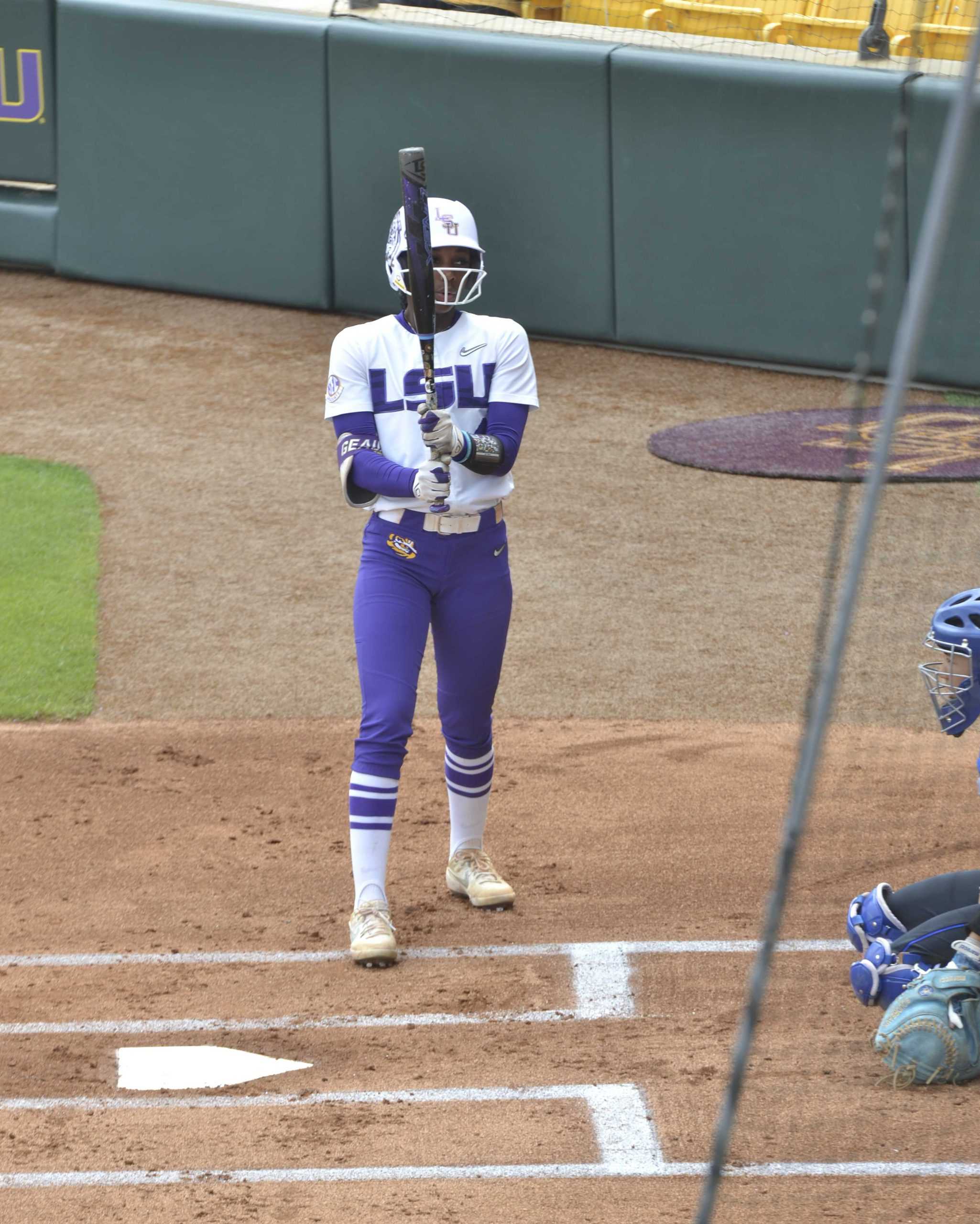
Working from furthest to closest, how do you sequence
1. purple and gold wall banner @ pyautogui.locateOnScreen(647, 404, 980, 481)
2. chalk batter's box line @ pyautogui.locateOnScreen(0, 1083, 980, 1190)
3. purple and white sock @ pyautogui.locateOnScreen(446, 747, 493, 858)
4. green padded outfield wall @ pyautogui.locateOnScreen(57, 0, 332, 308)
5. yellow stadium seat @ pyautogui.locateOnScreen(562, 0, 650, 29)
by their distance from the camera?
green padded outfield wall @ pyautogui.locateOnScreen(57, 0, 332, 308) < yellow stadium seat @ pyautogui.locateOnScreen(562, 0, 650, 29) < purple and gold wall banner @ pyautogui.locateOnScreen(647, 404, 980, 481) < purple and white sock @ pyautogui.locateOnScreen(446, 747, 493, 858) < chalk batter's box line @ pyautogui.locateOnScreen(0, 1083, 980, 1190)

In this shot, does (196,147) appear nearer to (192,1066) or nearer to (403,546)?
(403,546)

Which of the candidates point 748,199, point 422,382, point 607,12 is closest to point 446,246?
point 422,382

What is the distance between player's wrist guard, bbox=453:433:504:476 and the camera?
4.33 metres

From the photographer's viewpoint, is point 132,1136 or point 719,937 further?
point 719,937

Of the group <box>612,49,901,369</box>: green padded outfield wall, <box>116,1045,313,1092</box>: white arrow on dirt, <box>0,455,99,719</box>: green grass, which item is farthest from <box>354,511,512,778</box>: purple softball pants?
<box>612,49,901,369</box>: green padded outfield wall

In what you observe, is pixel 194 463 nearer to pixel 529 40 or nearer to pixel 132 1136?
pixel 529 40

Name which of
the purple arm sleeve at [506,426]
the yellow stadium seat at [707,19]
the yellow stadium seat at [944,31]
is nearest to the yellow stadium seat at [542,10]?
the yellow stadium seat at [707,19]

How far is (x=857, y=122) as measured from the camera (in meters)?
9.88

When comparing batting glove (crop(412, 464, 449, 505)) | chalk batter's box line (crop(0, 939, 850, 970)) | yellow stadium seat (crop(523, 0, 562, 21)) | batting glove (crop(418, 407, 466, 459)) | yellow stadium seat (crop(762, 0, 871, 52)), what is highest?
yellow stadium seat (crop(523, 0, 562, 21))

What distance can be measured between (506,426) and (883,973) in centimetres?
179

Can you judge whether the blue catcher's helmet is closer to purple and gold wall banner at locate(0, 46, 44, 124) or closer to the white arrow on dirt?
the white arrow on dirt

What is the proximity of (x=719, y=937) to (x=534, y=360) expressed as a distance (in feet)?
22.7

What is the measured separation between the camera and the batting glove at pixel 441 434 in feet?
14.0

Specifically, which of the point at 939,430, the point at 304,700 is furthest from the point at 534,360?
the point at 939,430
